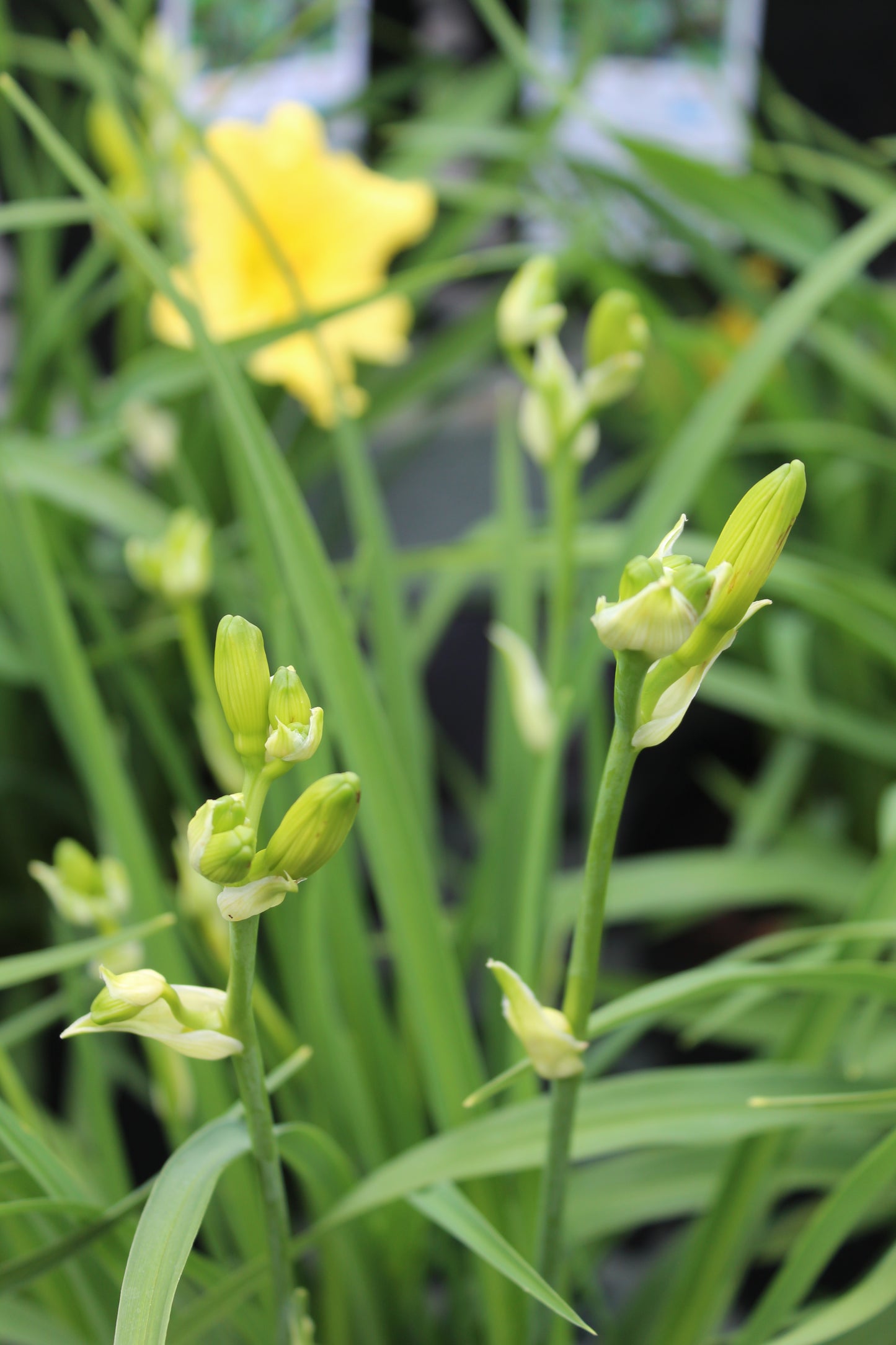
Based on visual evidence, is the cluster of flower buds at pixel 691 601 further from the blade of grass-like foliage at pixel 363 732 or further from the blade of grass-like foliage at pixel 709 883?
the blade of grass-like foliage at pixel 709 883

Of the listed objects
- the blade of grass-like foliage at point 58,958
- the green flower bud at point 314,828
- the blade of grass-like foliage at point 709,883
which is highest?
the green flower bud at point 314,828

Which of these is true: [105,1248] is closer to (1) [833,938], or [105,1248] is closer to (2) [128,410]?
(1) [833,938]

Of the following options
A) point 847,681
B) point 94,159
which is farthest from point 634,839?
point 94,159

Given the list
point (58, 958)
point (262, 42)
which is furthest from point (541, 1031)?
point (262, 42)

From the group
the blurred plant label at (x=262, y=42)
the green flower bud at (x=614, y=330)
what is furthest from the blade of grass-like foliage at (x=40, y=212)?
the blurred plant label at (x=262, y=42)

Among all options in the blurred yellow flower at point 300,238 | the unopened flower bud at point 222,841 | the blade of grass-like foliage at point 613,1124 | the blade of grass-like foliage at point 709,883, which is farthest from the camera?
the blurred yellow flower at point 300,238
